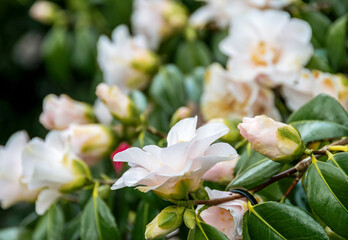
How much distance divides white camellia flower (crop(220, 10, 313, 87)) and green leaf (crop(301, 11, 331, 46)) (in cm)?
11

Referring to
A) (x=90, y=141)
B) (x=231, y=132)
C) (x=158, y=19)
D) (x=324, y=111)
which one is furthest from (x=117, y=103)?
(x=158, y=19)

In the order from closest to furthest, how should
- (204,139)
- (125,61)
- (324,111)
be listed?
(204,139), (324,111), (125,61)

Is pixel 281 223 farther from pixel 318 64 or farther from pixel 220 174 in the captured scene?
pixel 318 64

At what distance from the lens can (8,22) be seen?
165 cm

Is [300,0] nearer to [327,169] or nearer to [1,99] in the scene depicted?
[327,169]

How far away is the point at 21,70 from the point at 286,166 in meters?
1.36

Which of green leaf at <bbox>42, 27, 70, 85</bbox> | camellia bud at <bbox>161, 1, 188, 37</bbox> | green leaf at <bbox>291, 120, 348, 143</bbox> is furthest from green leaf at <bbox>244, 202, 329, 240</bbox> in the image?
green leaf at <bbox>42, 27, 70, 85</bbox>

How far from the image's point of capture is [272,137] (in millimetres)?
500

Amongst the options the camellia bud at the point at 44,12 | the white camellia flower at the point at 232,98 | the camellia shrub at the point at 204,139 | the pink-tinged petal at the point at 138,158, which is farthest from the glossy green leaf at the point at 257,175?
the camellia bud at the point at 44,12

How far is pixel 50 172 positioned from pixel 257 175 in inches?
11.3

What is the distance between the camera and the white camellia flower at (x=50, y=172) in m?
0.65

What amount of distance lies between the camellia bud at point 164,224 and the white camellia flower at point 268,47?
317 millimetres

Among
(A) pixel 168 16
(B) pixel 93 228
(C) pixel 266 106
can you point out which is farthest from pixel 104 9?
(B) pixel 93 228

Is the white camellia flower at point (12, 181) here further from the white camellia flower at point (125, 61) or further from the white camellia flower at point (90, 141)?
the white camellia flower at point (125, 61)
